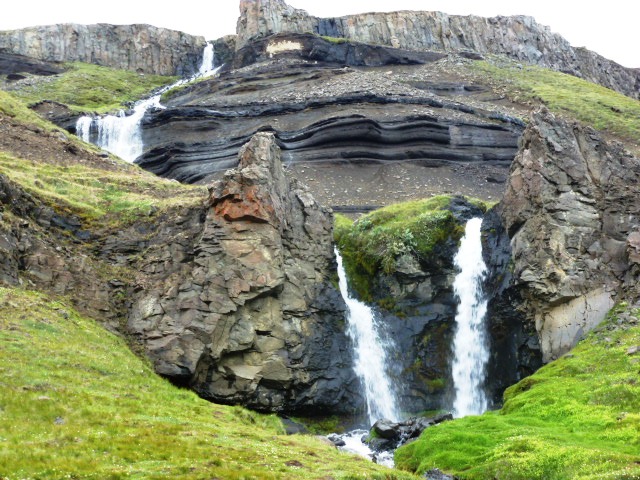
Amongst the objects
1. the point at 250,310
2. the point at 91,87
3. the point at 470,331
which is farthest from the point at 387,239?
the point at 91,87

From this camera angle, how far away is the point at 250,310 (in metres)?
34.7

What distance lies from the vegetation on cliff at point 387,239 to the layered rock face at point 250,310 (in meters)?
3.19

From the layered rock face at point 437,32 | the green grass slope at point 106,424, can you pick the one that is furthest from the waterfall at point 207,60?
the green grass slope at point 106,424

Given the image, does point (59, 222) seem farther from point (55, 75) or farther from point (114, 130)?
point (55, 75)

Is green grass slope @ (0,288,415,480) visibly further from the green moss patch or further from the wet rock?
the green moss patch

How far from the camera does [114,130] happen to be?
75.8m

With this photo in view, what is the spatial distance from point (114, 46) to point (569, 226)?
357ft

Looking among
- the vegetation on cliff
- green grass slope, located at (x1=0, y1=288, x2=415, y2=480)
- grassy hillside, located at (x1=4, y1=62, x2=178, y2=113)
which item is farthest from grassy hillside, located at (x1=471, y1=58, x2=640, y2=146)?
green grass slope, located at (x1=0, y1=288, x2=415, y2=480)

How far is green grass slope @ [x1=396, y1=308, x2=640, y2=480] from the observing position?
65.8 feet

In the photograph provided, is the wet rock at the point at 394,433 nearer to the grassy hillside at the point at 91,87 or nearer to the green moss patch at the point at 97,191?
the green moss patch at the point at 97,191

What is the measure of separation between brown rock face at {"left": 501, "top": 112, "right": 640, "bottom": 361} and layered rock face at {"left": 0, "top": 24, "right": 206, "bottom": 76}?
98538 mm

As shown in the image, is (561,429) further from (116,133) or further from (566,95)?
(566,95)

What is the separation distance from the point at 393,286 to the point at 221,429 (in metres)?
20.6

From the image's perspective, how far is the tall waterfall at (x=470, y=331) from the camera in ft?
120
